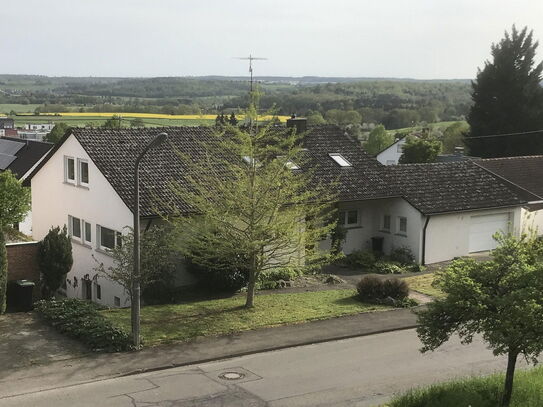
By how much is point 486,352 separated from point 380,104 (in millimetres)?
151697

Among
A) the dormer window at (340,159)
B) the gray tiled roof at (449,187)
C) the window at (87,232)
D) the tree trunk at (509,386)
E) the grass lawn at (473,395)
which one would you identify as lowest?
the grass lawn at (473,395)

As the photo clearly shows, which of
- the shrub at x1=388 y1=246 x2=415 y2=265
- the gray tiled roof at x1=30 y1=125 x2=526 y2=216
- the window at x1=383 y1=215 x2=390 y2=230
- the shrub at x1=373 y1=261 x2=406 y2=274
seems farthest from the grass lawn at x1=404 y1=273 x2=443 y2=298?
the window at x1=383 y1=215 x2=390 y2=230

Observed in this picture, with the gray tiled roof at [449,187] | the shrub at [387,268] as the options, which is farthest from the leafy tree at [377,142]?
the shrub at [387,268]

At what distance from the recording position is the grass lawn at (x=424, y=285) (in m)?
25.2

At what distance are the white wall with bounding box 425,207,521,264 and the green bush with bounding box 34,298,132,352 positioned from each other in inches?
581

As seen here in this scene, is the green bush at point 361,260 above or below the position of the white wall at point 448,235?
below

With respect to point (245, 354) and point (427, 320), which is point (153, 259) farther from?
point (427, 320)

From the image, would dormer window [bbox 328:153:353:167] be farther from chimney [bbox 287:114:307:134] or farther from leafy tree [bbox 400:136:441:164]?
leafy tree [bbox 400:136:441:164]

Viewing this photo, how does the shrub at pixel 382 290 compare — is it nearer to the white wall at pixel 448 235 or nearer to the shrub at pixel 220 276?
the shrub at pixel 220 276

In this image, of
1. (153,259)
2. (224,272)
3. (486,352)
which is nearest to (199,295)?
(224,272)

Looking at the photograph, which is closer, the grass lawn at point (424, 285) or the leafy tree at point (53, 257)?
the leafy tree at point (53, 257)

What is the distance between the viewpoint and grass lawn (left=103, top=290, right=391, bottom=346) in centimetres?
1975

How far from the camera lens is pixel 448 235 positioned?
30.7 meters

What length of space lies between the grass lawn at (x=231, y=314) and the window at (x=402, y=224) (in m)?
6.51
